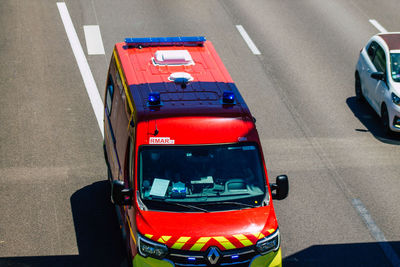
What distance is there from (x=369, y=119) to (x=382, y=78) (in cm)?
106

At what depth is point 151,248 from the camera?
923 cm

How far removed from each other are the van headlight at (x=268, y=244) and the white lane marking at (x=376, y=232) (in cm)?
288

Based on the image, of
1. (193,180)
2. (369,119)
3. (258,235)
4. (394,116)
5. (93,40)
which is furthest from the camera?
(93,40)

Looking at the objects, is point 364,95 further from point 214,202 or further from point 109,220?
point 214,202

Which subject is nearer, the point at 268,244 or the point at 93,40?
the point at 268,244

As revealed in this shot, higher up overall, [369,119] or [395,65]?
[395,65]

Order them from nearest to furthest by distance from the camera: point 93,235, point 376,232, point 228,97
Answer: point 228,97, point 93,235, point 376,232

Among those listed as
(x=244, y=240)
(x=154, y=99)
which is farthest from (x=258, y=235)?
(x=154, y=99)

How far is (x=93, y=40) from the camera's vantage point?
68.8 feet

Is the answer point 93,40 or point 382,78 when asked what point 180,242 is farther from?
point 93,40

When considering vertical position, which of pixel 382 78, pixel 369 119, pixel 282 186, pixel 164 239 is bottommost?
pixel 369 119

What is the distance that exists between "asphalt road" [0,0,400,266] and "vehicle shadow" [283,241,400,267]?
0.03 metres

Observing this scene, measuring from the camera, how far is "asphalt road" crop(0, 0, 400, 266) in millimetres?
12023

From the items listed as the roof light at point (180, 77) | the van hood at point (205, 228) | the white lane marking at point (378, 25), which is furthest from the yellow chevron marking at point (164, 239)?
the white lane marking at point (378, 25)
